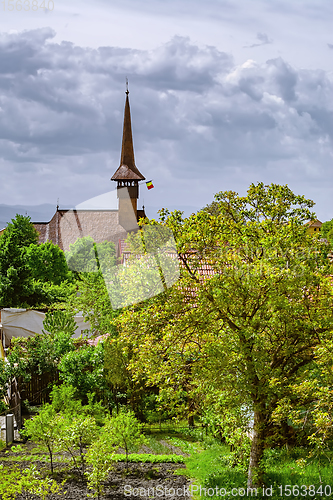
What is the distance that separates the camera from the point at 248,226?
9734mm

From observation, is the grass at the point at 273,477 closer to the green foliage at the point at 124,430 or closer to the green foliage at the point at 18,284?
the green foliage at the point at 124,430

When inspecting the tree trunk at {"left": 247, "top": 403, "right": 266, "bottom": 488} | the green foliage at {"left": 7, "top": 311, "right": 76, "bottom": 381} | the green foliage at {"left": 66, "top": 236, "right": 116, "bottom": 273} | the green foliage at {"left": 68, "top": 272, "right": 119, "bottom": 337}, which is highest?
the green foliage at {"left": 66, "top": 236, "right": 116, "bottom": 273}

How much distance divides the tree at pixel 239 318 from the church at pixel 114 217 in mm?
40216

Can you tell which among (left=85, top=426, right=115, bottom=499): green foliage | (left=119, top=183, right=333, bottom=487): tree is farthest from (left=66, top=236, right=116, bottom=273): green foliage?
(left=119, top=183, right=333, bottom=487): tree

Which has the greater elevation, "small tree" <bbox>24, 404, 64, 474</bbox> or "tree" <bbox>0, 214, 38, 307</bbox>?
"tree" <bbox>0, 214, 38, 307</bbox>

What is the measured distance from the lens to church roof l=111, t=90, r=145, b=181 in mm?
50125

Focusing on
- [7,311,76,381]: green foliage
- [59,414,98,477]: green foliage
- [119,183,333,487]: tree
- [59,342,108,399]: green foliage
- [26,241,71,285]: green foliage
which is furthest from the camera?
[26,241,71,285]: green foliage

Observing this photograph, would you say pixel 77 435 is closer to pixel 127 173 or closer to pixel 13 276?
pixel 13 276

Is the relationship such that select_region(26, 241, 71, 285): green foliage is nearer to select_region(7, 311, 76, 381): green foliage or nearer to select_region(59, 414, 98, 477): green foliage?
select_region(7, 311, 76, 381): green foliage

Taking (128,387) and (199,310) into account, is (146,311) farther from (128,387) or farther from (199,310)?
(128,387)

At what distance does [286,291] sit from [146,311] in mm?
2564

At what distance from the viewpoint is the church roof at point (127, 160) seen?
5012 centimetres

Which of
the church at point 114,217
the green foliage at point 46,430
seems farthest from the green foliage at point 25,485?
the church at point 114,217

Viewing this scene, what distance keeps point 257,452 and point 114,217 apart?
152ft
